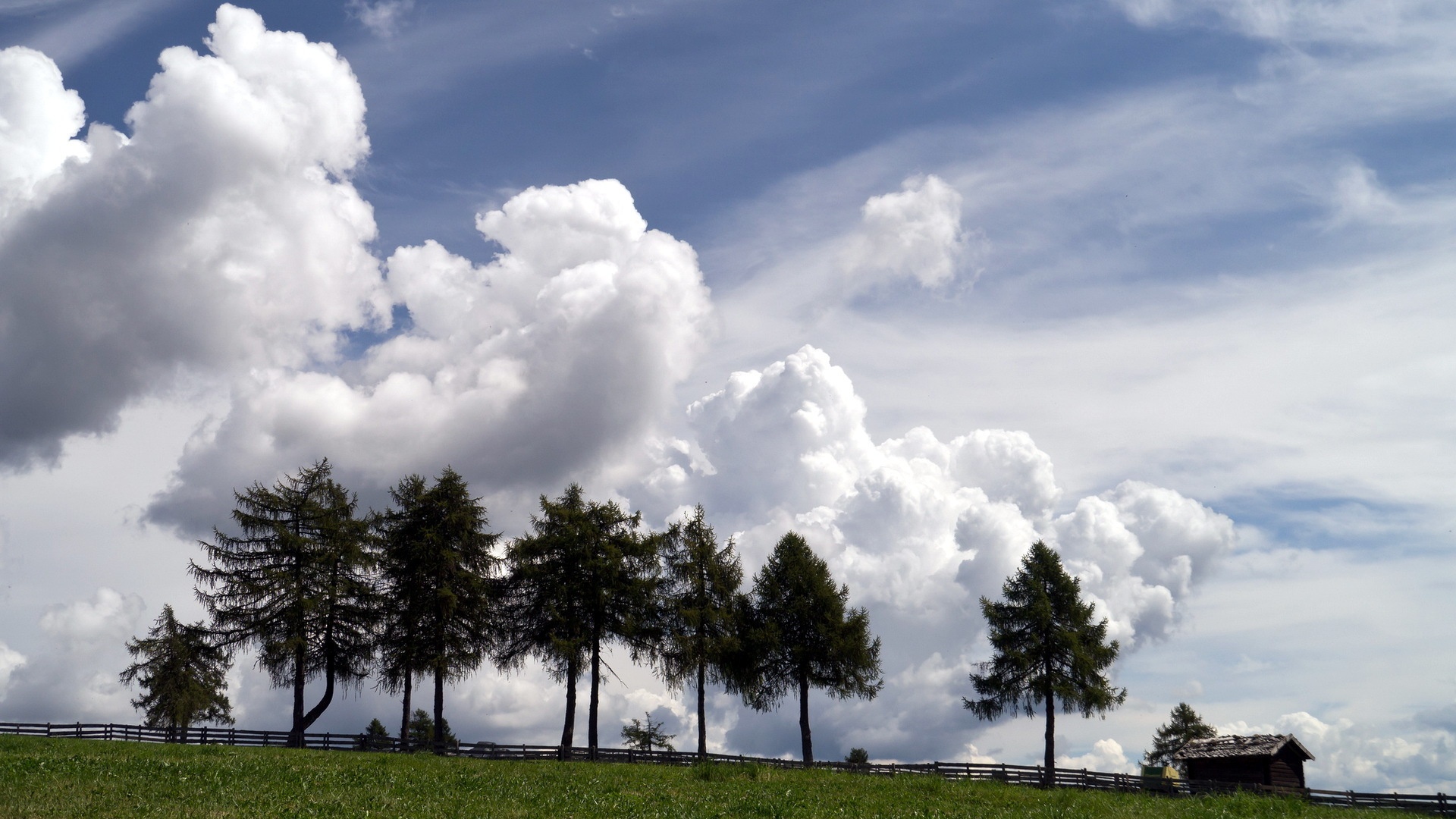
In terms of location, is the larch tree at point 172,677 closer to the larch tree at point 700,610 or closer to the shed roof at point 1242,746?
the larch tree at point 700,610

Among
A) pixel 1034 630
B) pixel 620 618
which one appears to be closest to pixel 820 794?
pixel 620 618

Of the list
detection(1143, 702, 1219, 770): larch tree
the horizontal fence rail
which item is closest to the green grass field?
the horizontal fence rail

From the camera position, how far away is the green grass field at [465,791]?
21.0 m

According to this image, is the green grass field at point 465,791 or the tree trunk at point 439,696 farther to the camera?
the tree trunk at point 439,696

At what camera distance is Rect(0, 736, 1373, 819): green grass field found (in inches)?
828

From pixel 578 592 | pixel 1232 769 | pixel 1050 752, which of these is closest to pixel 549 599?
pixel 578 592

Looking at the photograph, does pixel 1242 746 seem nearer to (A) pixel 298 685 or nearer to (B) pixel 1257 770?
(B) pixel 1257 770

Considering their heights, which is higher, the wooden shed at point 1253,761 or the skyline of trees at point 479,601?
the skyline of trees at point 479,601

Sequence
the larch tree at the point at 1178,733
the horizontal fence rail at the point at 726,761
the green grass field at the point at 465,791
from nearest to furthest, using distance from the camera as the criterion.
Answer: the green grass field at the point at 465,791 → the horizontal fence rail at the point at 726,761 → the larch tree at the point at 1178,733

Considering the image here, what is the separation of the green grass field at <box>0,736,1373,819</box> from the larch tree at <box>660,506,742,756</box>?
1163 centimetres

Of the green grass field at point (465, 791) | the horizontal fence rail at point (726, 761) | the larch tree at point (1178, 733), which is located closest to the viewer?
the green grass field at point (465, 791)

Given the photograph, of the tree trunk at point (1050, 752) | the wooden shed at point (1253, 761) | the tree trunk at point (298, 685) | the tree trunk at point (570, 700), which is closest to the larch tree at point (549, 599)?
the tree trunk at point (570, 700)

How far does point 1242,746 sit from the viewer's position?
46094 millimetres

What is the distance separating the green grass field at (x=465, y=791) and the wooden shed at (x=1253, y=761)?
588 inches
